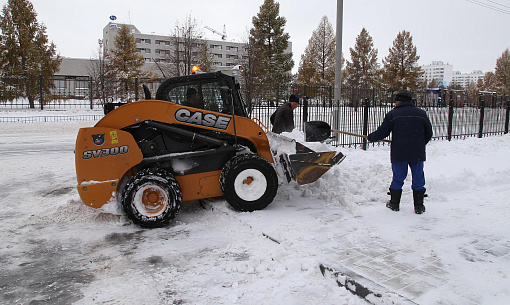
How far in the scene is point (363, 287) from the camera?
10.6ft

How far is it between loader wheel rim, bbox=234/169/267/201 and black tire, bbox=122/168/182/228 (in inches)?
34.5

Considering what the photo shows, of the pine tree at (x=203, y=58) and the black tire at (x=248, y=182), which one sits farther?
the pine tree at (x=203, y=58)

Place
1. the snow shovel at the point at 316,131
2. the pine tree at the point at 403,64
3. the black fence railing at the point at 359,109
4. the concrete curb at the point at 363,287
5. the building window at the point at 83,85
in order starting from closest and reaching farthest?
1. the concrete curb at the point at 363,287
2. the snow shovel at the point at 316,131
3. the black fence railing at the point at 359,109
4. the building window at the point at 83,85
5. the pine tree at the point at 403,64

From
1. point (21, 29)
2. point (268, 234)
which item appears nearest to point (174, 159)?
point (268, 234)

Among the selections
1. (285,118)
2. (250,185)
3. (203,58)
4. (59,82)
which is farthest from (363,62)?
(250,185)

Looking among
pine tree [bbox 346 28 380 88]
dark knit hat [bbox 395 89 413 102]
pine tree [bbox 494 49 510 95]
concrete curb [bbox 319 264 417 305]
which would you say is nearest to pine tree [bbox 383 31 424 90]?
pine tree [bbox 346 28 380 88]

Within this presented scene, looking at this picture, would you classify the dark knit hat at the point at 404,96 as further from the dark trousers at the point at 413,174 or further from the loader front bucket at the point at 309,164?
the loader front bucket at the point at 309,164

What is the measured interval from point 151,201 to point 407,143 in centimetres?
377

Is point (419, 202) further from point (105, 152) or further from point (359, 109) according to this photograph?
point (359, 109)

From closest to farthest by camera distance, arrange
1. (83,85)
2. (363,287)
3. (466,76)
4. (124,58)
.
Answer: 1. (363,287)
2. (83,85)
3. (124,58)
4. (466,76)

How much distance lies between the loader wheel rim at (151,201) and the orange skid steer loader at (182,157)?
0.04 feet

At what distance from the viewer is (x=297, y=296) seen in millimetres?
3262

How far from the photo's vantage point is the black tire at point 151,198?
5070mm

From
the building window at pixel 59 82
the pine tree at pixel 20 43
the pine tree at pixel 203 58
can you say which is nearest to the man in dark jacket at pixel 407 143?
the pine tree at pixel 203 58
